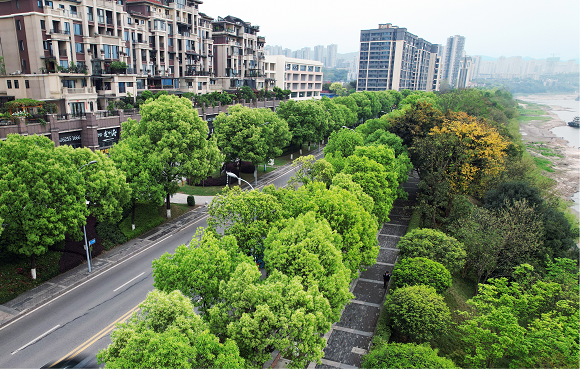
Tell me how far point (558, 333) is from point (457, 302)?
35.7 feet

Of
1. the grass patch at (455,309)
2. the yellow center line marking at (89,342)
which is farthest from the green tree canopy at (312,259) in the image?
the yellow center line marking at (89,342)

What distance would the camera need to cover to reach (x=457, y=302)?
29.9 meters

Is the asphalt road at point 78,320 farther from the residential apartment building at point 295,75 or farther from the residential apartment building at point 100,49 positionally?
the residential apartment building at point 295,75

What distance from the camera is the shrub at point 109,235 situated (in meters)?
33.3

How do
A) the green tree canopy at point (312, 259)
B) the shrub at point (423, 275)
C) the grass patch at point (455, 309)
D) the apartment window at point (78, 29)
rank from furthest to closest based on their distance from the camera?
the apartment window at point (78, 29), the shrub at point (423, 275), the grass patch at point (455, 309), the green tree canopy at point (312, 259)

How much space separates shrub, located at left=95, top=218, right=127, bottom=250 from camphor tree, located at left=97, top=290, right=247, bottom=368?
20.3m

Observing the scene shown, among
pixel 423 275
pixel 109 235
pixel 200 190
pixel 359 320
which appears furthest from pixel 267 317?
pixel 200 190

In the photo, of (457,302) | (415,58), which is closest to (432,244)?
(457,302)

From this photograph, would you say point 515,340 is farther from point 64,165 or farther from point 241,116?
point 241,116

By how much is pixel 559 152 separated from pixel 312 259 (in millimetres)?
103525

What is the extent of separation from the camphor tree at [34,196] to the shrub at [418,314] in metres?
22.4

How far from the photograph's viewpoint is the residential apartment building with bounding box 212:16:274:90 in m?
84.8

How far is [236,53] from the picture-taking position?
8731cm

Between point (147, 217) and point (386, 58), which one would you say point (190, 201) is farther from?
point (386, 58)
